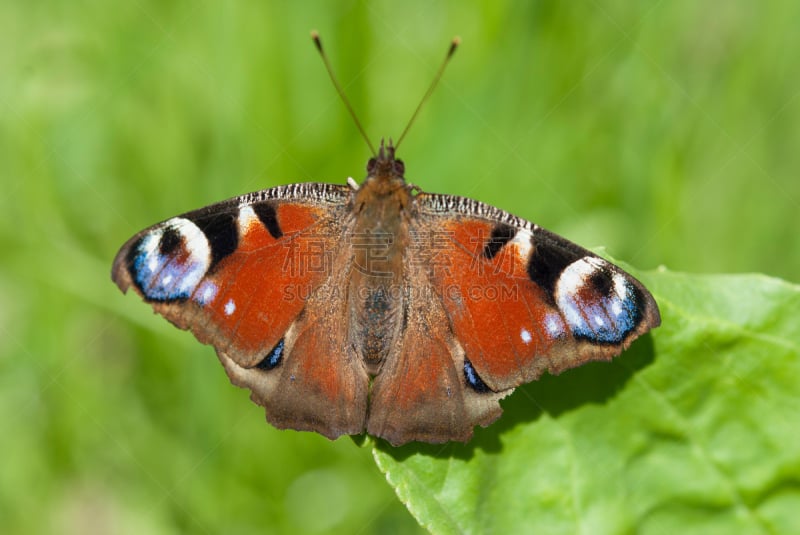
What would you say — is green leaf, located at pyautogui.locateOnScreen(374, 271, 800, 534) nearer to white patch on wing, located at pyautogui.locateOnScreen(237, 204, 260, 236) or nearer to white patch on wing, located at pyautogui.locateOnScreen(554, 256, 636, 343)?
white patch on wing, located at pyautogui.locateOnScreen(554, 256, 636, 343)

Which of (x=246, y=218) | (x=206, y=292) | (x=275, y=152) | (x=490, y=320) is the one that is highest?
(x=490, y=320)

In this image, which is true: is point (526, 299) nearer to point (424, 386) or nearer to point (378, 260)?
point (424, 386)

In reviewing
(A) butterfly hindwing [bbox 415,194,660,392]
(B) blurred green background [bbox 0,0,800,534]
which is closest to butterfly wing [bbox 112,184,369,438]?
(A) butterfly hindwing [bbox 415,194,660,392]

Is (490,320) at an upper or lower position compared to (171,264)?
upper

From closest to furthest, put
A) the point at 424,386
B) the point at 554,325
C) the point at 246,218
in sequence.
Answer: the point at 554,325 → the point at 424,386 → the point at 246,218

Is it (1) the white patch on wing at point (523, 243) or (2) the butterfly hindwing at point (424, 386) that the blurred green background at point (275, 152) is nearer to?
(2) the butterfly hindwing at point (424, 386)

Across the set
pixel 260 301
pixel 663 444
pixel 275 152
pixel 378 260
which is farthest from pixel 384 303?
pixel 275 152
